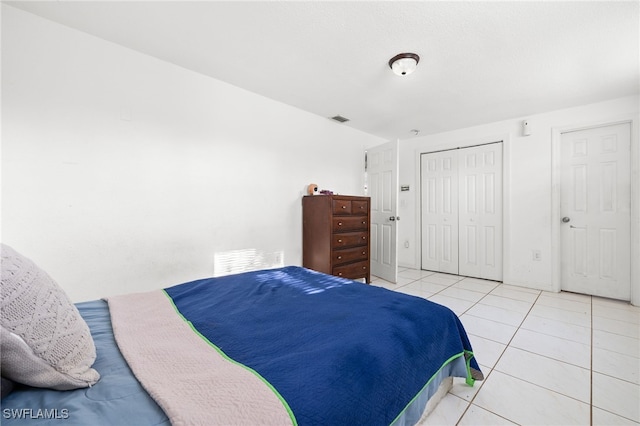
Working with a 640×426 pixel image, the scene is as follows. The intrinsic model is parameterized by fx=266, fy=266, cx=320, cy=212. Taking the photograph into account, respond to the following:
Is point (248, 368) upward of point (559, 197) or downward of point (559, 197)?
downward

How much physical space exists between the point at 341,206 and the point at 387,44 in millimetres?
1724

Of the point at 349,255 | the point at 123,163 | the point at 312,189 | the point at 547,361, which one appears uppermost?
the point at 123,163

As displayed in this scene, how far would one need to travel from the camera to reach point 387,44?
207cm

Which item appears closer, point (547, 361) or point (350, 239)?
point (547, 361)

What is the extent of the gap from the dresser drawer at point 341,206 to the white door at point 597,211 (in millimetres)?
2768

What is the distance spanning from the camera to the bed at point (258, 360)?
25.5 inches

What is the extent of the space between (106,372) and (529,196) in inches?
178

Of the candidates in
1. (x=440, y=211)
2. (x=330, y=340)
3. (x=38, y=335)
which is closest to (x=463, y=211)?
(x=440, y=211)

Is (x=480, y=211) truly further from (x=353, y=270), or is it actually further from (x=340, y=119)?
(x=340, y=119)

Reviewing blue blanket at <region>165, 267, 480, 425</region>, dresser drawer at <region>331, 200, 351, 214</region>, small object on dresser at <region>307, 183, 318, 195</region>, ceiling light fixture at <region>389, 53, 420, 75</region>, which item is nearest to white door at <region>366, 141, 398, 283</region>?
dresser drawer at <region>331, 200, 351, 214</region>

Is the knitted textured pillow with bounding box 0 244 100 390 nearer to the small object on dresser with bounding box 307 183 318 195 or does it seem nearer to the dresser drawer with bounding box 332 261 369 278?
the dresser drawer with bounding box 332 261 369 278

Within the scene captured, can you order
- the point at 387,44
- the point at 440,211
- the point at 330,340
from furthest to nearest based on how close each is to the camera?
the point at 440,211
the point at 387,44
the point at 330,340

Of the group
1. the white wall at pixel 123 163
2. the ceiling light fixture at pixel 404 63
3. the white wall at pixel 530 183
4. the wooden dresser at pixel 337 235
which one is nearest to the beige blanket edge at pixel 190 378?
the white wall at pixel 123 163

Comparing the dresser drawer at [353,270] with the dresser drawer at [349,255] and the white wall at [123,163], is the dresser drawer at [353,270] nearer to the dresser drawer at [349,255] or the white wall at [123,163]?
the dresser drawer at [349,255]
